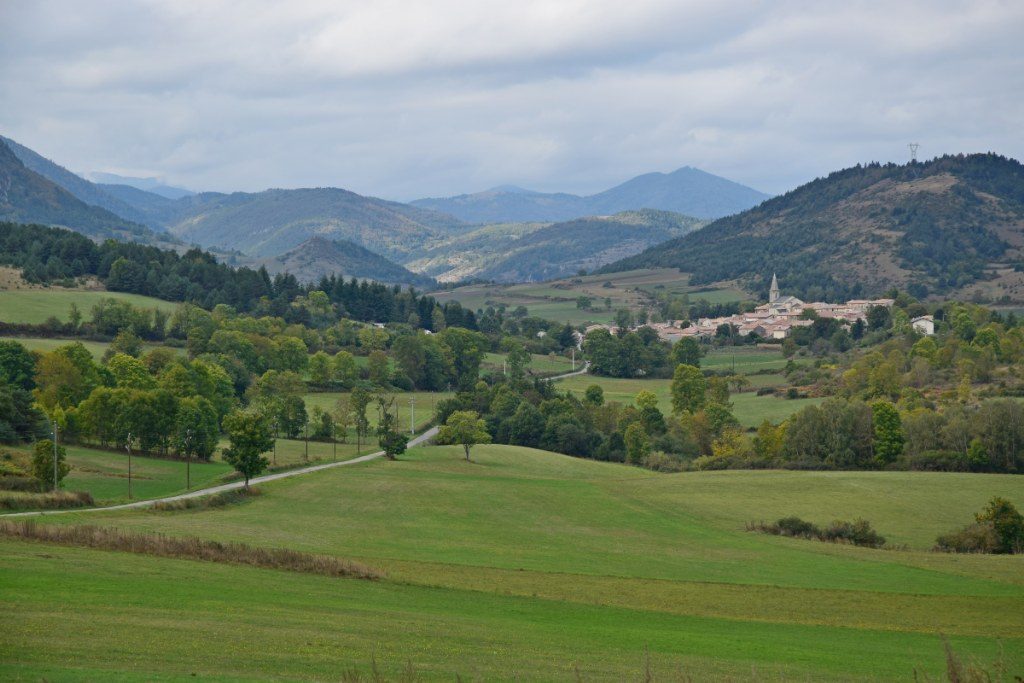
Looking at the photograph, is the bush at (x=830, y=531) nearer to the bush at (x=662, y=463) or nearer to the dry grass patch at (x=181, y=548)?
the dry grass patch at (x=181, y=548)

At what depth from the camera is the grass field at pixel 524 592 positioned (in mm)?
25125

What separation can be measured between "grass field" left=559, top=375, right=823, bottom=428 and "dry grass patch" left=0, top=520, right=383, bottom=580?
71.1 metres

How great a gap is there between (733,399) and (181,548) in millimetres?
94047

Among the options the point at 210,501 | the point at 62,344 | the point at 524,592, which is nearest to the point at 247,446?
the point at 210,501

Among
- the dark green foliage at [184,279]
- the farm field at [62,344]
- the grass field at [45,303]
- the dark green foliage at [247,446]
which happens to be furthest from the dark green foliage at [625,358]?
the dark green foliage at [247,446]

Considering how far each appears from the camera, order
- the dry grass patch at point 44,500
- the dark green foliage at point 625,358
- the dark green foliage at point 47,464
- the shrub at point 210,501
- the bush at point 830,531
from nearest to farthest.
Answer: the dry grass patch at point 44,500, the shrub at point 210,501, the bush at point 830,531, the dark green foliage at point 47,464, the dark green foliage at point 625,358

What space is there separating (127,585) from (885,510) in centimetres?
4584

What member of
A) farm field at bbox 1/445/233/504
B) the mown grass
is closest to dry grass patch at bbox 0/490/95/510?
farm field at bbox 1/445/233/504

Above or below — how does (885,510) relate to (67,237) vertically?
below

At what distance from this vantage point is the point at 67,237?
584ft

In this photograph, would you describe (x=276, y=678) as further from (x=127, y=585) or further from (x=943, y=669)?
(x=943, y=669)

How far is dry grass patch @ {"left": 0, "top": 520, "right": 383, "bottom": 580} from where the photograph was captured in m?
37.4

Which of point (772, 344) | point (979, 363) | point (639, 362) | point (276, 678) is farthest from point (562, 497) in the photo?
point (772, 344)

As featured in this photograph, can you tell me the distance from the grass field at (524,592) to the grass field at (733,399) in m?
38.9
